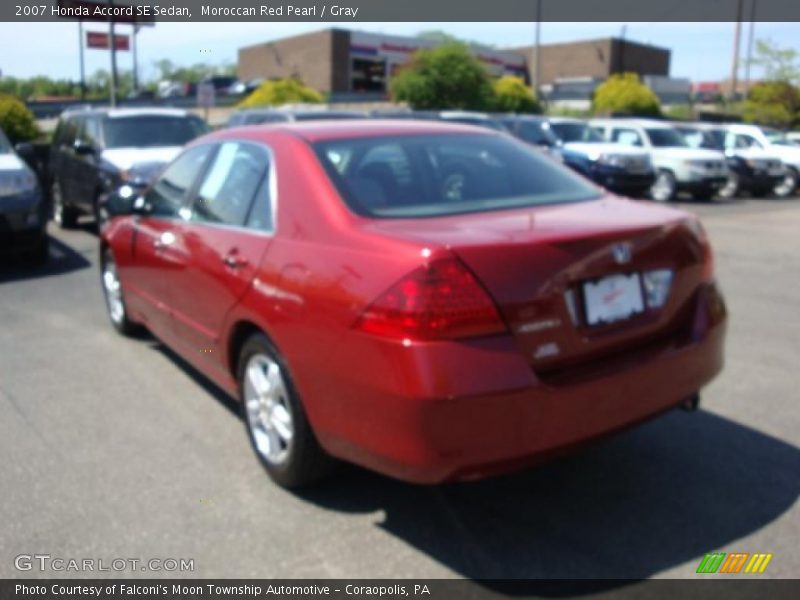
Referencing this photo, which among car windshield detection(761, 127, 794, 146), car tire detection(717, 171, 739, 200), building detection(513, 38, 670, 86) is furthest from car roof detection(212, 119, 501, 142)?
building detection(513, 38, 670, 86)

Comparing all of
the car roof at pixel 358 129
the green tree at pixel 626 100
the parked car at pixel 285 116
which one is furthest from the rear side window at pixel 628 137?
the green tree at pixel 626 100

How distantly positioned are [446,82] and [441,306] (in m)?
34.4

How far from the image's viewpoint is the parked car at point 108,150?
10242mm

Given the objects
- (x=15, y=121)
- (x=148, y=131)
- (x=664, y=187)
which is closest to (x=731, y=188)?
(x=664, y=187)

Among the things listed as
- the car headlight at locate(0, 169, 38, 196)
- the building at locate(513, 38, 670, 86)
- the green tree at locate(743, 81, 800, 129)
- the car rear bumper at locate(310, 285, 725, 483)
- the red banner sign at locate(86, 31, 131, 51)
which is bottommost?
the car rear bumper at locate(310, 285, 725, 483)

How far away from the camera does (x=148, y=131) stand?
11305 mm

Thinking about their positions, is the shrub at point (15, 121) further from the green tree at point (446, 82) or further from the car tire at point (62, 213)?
the green tree at point (446, 82)

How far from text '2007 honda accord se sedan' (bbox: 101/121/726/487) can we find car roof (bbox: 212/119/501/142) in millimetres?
18

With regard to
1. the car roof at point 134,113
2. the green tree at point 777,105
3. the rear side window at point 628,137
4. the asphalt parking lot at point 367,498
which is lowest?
the asphalt parking lot at point 367,498

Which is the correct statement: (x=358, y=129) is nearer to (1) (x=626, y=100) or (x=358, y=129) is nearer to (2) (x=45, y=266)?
(2) (x=45, y=266)

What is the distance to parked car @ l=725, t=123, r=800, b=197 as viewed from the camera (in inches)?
849

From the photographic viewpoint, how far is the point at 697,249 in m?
3.65

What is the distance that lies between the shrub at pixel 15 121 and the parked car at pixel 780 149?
1731 cm

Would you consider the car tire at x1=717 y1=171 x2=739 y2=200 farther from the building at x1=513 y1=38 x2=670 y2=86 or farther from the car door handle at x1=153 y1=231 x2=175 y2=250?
the building at x1=513 y1=38 x2=670 y2=86
